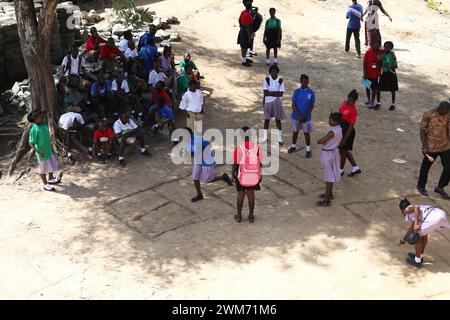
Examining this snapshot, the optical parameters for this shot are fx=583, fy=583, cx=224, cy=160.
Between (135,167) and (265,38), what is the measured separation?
5.49 m

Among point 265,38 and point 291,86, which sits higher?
point 265,38

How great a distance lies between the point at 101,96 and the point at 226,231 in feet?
15.1

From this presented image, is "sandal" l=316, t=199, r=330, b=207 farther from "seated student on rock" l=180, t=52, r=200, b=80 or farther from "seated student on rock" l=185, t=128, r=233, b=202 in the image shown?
"seated student on rock" l=180, t=52, r=200, b=80

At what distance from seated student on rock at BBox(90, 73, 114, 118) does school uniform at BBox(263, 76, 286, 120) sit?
3.16 meters

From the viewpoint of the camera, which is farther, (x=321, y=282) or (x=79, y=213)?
(x=79, y=213)

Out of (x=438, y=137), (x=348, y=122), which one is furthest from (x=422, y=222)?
(x=348, y=122)

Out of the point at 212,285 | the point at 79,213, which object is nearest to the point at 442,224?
the point at 212,285

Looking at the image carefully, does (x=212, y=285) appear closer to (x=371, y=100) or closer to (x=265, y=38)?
(x=371, y=100)

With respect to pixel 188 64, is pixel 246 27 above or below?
Result: above

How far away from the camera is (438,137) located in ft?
29.0

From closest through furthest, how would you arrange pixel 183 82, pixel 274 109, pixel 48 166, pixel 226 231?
pixel 226 231, pixel 48 166, pixel 274 109, pixel 183 82

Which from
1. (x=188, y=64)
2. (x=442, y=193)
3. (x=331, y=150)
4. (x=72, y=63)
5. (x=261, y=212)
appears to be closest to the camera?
(x=331, y=150)

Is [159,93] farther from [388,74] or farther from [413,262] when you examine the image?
[413,262]

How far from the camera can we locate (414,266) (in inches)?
291
